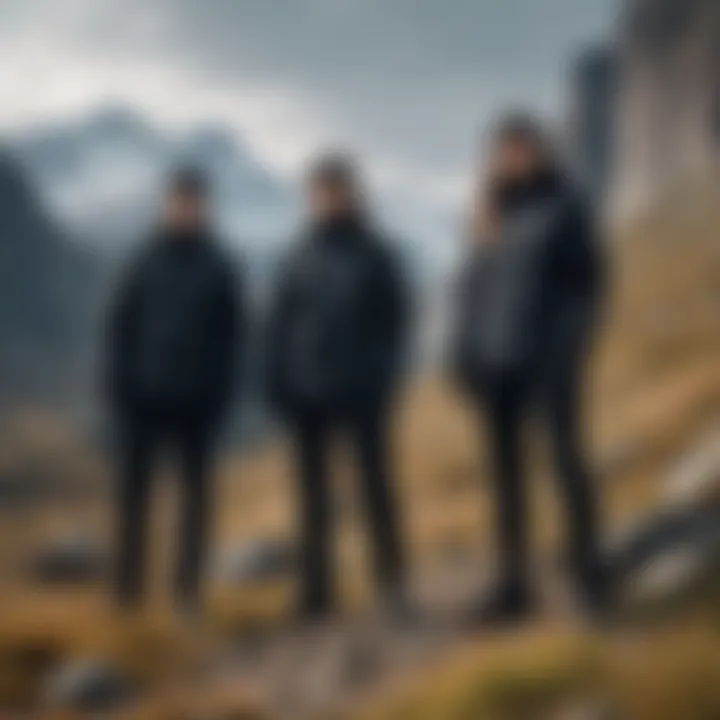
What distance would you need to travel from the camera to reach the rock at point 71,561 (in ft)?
19.5

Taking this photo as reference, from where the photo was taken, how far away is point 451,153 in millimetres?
6254

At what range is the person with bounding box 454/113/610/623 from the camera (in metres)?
5.59

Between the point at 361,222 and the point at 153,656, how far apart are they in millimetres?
1718

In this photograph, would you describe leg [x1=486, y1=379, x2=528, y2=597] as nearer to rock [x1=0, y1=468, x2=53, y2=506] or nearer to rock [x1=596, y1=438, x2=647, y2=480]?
rock [x1=596, y1=438, x2=647, y2=480]

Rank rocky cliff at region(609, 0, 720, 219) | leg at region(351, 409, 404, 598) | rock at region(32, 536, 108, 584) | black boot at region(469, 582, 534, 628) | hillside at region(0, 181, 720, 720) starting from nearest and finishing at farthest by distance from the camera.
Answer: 1. hillside at region(0, 181, 720, 720)
2. black boot at region(469, 582, 534, 628)
3. leg at region(351, 409, 404, 598)
4. rock at region(32, 536, 108, 584)
5. rocky cliff at region(609, 0, 720, 219)

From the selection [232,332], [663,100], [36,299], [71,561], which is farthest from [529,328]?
[663,100]

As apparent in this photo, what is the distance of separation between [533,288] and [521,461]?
1.96 ft

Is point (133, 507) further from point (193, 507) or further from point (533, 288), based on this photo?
point (533, 288)

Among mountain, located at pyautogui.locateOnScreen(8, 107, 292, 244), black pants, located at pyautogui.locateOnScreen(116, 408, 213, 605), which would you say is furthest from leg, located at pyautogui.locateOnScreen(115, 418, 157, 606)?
mountain, located at pyautogui.locateOnScreen(8, 107, 292, 244)

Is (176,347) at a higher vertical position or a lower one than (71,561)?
higher

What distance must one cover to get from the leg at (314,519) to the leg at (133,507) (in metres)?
0.60

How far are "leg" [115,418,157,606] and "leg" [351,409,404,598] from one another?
822mm

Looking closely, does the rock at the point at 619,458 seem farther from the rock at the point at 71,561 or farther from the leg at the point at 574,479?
the rock at the point at 71,561

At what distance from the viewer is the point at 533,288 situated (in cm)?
561
